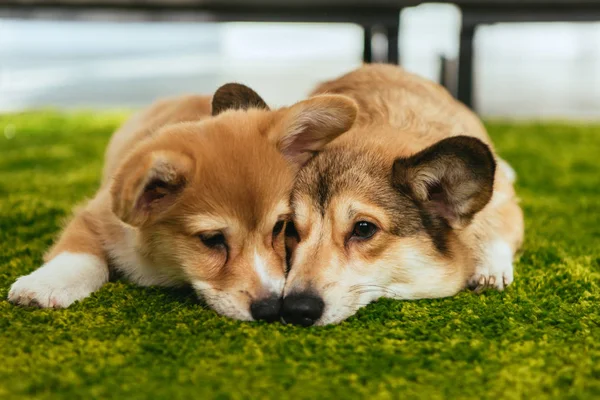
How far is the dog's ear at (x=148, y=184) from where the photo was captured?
1915 mm

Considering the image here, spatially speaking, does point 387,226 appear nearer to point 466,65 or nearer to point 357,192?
point 357,192

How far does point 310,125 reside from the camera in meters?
2.32

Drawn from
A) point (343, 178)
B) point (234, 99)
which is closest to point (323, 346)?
point (343, 178)

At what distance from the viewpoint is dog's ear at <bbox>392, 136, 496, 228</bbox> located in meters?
2.15

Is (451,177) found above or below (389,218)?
above

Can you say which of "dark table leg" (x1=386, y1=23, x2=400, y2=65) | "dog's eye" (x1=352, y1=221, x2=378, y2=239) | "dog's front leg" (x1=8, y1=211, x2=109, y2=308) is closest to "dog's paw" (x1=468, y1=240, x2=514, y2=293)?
"dog's eye" (x1=352, y1=221, x2=378, y2=239)

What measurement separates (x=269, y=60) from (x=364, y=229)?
9018mm

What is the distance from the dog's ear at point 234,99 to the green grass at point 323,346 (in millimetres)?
794

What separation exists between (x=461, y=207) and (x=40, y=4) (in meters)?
4.67

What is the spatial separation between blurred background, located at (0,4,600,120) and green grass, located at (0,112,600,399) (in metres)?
2.31

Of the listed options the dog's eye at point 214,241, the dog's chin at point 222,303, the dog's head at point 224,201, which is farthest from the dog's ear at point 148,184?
the dog's chin at point 222,303

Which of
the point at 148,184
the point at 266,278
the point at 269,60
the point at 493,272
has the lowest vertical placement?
the point at 269,60

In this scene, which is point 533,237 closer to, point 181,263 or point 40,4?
point 181,263

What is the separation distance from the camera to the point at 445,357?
1807 millimetres
